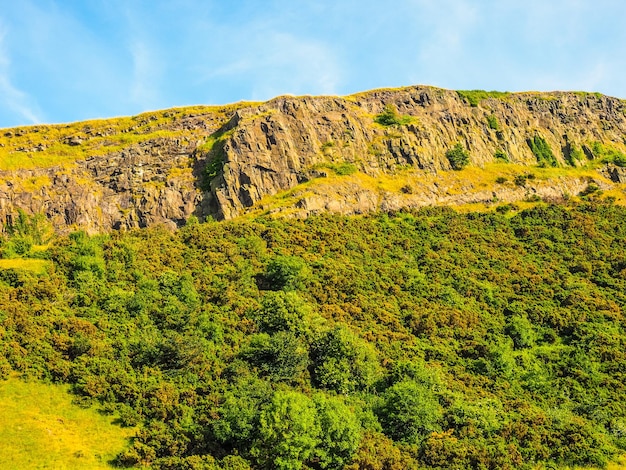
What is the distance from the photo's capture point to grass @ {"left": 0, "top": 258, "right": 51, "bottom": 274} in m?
59.2

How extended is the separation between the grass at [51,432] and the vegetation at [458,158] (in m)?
79.3

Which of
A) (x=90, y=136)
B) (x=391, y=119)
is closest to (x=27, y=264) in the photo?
(x=90, y=136)

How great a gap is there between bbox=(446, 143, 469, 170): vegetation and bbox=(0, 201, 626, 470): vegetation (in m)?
20.6

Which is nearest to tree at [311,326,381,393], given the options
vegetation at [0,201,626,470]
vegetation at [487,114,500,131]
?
vegetation at [0,201,626,470]

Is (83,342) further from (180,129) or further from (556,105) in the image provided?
(556,105)

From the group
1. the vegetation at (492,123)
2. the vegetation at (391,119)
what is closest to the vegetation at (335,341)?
the vegetation at (391,119)

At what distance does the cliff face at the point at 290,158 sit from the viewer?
87438 millimetres

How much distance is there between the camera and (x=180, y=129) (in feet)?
339

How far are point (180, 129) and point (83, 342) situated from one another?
63779 millimetres

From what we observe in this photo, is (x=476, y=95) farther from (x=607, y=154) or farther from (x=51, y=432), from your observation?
(x=51, y=432)

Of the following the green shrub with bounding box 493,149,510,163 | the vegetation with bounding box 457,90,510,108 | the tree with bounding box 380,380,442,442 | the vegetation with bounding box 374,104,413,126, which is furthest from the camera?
the vegetation with bounding box 457,90,510,108

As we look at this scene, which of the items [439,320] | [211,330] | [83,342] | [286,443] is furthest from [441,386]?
[83,342]

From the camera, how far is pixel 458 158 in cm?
10281

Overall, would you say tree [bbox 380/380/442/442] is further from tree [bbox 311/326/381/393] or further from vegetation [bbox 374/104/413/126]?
vegetation [bbox 374/104/413/126]
